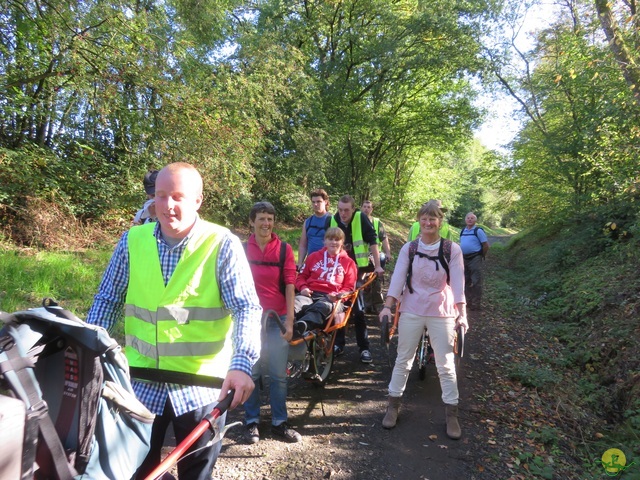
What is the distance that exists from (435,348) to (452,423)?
77 centimetres

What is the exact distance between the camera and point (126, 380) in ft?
5.01

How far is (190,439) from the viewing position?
157 centimetres

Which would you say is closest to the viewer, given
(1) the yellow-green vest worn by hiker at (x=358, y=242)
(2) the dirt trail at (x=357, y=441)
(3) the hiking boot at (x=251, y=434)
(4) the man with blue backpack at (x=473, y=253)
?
(2) the dirt trail at (x=357, y=441)

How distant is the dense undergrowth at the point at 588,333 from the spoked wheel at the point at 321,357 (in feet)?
8.92

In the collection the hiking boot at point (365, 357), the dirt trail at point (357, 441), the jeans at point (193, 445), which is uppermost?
the jeans at point (193, 445)

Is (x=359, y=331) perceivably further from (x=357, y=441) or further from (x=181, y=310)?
(x=181, y=310)

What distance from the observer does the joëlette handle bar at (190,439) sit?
1.43m

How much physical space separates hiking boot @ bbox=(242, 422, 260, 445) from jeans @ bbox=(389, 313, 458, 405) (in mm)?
1423

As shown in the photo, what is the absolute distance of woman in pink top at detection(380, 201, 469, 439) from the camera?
3994 mm

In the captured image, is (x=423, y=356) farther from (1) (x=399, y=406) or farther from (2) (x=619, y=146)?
(2) (x=619, y=146)

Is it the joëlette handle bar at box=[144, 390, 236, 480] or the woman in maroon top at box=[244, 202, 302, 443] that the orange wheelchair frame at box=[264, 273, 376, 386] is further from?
the joëlette handle bar at box=[144, 390, 236, 480]

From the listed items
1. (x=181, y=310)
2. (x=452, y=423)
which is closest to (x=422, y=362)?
(x=452, y=423)

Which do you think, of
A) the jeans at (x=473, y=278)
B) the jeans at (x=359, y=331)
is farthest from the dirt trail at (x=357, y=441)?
the jeans at (x=473, y=278)

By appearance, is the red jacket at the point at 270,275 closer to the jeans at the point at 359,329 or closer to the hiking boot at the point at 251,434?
the hiking boot at the point at 251,434
